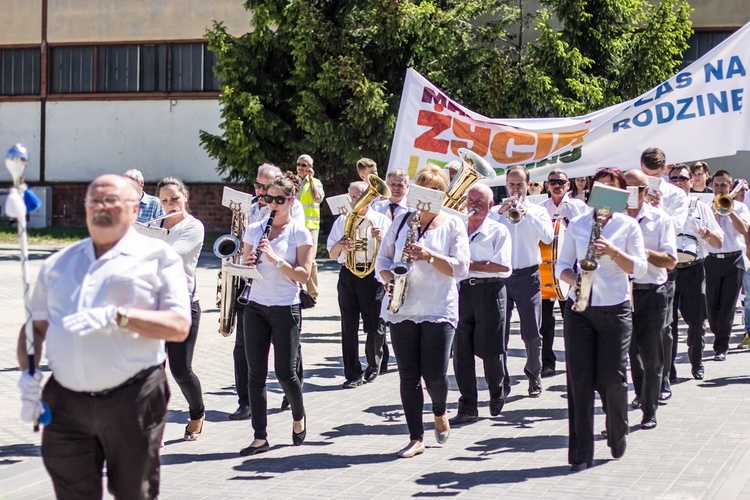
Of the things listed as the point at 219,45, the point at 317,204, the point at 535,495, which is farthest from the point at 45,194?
the point at 535,495

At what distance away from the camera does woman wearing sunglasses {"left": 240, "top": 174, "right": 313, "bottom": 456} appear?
7664 mm

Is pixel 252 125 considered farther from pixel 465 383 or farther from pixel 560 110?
pixel 465 383

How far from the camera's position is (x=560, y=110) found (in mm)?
23469

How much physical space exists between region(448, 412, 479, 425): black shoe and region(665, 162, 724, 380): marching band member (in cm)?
266

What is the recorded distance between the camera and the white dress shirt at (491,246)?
29.0ft

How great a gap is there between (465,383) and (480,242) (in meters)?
1.12

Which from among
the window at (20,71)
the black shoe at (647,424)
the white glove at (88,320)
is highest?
the window at (20,71)

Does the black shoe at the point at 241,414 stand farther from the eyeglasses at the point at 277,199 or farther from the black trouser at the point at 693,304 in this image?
the black trouser at the point at 693,304

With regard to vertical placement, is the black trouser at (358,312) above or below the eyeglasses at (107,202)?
below

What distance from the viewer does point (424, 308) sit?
7477mm

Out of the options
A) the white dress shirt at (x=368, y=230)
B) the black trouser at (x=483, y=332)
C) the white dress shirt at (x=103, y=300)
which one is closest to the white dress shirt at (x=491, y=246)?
the black trouser at (x=483, y=332)

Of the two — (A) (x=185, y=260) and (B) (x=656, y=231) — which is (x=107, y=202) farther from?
(B) (x=656, y=231)

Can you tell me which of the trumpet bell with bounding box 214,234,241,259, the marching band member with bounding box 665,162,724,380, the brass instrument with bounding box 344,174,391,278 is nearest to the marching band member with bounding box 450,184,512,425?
the brass instrument with bounding box 344,174,391,278

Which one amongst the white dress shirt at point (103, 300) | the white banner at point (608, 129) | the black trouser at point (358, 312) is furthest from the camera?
the white banner at point (608, 129)
